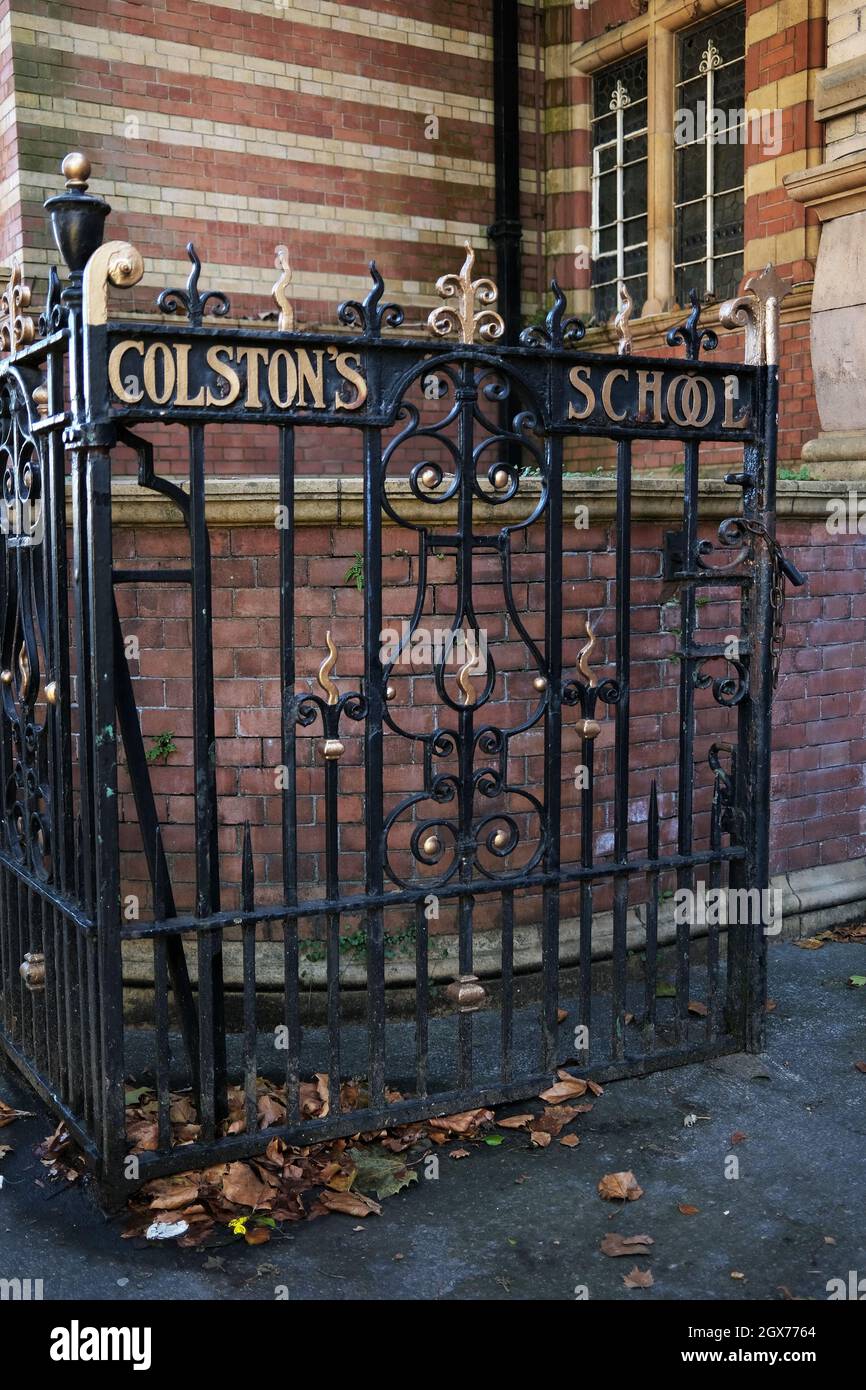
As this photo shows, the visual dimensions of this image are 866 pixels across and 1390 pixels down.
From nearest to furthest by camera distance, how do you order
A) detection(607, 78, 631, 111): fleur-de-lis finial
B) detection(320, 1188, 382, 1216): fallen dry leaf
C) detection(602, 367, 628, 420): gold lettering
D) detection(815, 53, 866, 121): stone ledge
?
1. detection(320, 1188, 382, 1216): fallen dry leaf
2. detection(602, 367, 628, 420): gold lettering
3. detection(815, 53, 866, 121): stone ledge
4. detection(607, 78, 631, 111): fleur-de-lis finial

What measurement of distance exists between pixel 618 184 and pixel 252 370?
23.4ft

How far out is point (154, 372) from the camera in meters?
3.26

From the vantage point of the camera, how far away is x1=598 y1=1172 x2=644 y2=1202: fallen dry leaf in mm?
3355

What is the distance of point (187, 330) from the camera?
3252 millimetres

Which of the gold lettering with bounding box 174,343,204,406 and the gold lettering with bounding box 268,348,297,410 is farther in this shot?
the gold lettering with bounding box 268,348,297,410

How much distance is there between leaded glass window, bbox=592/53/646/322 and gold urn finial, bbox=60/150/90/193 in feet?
21.5

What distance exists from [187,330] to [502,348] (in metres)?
0.97

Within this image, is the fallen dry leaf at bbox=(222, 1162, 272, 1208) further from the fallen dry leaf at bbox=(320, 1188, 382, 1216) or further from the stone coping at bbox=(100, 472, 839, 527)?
the stone coping at bbox=(100, 472, 839, 527)

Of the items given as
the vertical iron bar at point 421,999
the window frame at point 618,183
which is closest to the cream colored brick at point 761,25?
the window frame at point 618,183

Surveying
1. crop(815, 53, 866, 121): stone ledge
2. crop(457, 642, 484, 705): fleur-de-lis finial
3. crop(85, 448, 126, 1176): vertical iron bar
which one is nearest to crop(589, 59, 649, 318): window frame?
crop(815, 53, 866, 121): stone ledge

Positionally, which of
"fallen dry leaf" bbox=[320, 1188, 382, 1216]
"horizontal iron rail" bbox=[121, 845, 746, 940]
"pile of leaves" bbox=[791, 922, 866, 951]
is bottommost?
"fallen dry leaf" bbox=[320, 1188, 382, 1216]

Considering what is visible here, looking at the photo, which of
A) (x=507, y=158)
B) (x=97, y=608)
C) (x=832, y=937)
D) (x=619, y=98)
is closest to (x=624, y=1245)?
(x=97, y=608)

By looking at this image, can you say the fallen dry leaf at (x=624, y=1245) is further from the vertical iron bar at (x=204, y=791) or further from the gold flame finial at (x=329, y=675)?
the gold flame finial at (x=329, y=675)

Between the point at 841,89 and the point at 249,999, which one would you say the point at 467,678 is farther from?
the point at 841,89
